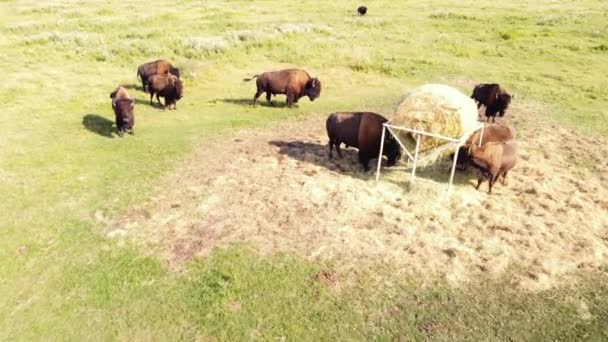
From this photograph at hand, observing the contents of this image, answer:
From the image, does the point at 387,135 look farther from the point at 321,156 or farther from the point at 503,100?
the point at 503,100

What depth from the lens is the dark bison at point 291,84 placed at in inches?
712

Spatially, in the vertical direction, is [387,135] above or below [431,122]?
below

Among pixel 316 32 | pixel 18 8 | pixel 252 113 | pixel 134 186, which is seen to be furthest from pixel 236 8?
pixel 134 186

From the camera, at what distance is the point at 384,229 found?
10.0 metres

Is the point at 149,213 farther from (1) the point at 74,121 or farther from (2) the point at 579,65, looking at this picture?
(2) the point at 579,65

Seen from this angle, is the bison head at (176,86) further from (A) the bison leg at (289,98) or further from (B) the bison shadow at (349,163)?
(B) the bison shadow at (349,163)

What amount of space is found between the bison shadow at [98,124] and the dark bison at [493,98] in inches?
513

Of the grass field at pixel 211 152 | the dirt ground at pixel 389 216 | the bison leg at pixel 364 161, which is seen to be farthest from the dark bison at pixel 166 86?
the bison leg at pixel 364 161

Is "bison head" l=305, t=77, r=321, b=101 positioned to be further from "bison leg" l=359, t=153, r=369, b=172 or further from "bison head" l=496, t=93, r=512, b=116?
"bison head" l=496, t=93, r=512, b=116

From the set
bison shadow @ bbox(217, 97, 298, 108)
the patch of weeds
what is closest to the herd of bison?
bison shadow @ bbox(217, 97, 298, 108)

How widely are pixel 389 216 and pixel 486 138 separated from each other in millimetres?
4094

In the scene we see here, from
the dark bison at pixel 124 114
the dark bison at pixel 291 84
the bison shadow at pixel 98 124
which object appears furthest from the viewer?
the dark bison at pixel 291 84

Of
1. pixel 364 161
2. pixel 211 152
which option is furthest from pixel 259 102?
pixel 364 161

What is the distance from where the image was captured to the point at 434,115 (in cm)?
1088
